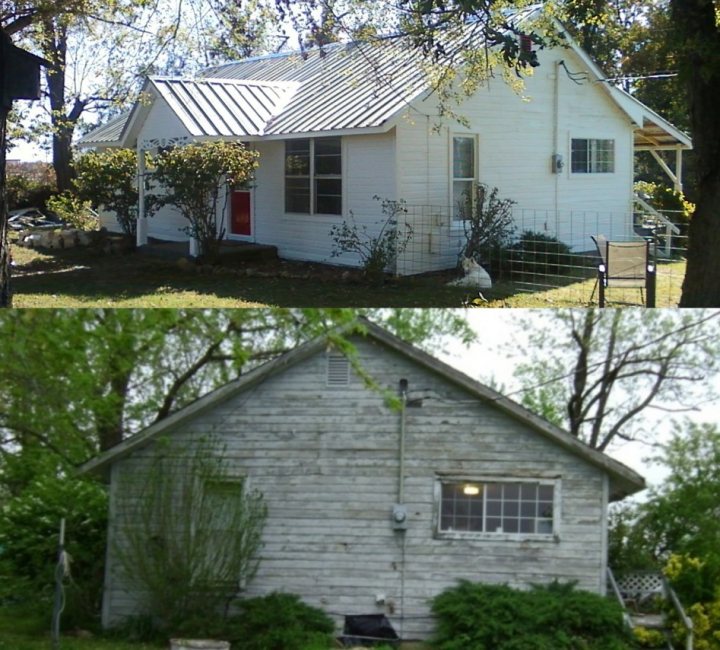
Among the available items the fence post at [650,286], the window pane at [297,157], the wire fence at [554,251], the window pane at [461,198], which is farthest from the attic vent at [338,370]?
the window pane at [297,157]

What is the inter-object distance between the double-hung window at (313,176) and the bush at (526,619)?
5.42m

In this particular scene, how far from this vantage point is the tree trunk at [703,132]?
4.16 m

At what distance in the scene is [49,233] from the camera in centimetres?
552

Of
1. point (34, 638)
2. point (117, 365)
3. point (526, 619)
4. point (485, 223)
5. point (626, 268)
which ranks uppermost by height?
point (485, 223)

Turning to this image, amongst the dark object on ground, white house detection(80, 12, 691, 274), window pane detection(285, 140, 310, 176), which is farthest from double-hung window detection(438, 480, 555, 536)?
window pane detection(285, 140, 310, 176)

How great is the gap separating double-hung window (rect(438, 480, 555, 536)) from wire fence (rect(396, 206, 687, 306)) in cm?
169

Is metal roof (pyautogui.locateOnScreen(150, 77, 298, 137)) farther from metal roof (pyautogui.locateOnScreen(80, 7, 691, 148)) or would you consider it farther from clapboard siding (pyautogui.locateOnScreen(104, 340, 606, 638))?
clapboard siding (pyautogui.locateOnScreen(104, 340, 606, 638))

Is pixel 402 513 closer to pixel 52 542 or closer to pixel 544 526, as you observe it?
pixel 544 526

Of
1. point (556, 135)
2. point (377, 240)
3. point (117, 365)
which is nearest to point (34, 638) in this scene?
point (117, 365)

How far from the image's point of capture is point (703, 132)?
4.59m

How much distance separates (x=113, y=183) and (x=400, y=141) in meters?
1.91

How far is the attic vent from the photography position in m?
2.39

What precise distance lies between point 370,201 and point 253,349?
4826 mm

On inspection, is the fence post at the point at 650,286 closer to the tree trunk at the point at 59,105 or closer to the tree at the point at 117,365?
the tree at the point at 117,365
